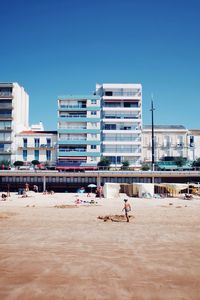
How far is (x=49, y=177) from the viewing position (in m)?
51.3

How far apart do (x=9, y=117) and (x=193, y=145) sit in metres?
45.0

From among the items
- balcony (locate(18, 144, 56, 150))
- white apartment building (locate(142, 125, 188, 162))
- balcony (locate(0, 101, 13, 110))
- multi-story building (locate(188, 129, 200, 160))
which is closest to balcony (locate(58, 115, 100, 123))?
balcony (locate(18, 144, 56, 150))

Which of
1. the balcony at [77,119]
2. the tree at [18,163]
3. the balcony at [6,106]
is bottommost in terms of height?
the tree at [18,163]

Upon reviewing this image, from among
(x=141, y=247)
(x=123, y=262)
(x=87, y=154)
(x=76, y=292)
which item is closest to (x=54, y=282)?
(x=76, y=292)

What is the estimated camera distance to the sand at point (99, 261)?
25.6 feet

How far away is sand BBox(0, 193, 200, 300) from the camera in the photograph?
25.6ft

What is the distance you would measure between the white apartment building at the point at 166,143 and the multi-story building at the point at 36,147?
73.9 feet

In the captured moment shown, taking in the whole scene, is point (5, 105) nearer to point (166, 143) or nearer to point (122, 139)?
point (122, 139)

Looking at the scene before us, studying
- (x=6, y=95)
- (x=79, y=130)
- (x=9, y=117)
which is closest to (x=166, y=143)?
(x=79, y=130)

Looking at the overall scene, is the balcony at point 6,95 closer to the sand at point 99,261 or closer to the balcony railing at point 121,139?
the balcony railing at point 121,139

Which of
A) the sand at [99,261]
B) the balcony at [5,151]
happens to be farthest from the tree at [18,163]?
the sand at [99,261]

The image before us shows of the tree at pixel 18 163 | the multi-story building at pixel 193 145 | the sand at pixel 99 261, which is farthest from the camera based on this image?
the multi-story building at pixel 193 145

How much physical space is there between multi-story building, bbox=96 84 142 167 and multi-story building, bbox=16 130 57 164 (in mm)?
11794

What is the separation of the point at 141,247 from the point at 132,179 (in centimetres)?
3933
